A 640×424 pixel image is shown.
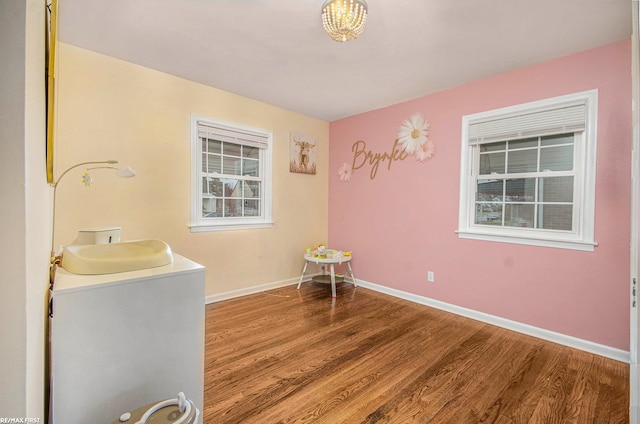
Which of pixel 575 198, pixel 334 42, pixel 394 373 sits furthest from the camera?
pixel 575 198

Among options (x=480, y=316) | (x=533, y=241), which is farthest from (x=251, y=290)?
(x=533, y=241)

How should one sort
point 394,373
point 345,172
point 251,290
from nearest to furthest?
point 394,373
point 251,290
point 345,172

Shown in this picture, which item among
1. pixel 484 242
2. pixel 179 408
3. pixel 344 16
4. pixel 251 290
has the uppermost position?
pixel 344 16

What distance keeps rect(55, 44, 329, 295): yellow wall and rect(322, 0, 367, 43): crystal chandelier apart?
1967 millimetres

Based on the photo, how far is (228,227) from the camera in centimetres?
345

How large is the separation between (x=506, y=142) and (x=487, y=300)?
159cm

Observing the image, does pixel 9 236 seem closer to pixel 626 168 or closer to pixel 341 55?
pixel 341 55

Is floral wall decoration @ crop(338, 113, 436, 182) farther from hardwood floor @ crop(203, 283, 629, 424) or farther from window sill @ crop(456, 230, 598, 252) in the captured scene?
hardwood floor @ crop(203, 283, 629, 424)

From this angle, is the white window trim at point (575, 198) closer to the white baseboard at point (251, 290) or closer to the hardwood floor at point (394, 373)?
the hardwood floor at point (394, 373)

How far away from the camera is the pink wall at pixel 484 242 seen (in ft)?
7.34

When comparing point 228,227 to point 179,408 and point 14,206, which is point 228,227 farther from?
point 14,206

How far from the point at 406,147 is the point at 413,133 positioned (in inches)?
7.0

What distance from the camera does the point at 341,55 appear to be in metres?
2.47

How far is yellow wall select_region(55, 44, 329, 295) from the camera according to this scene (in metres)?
2.43
